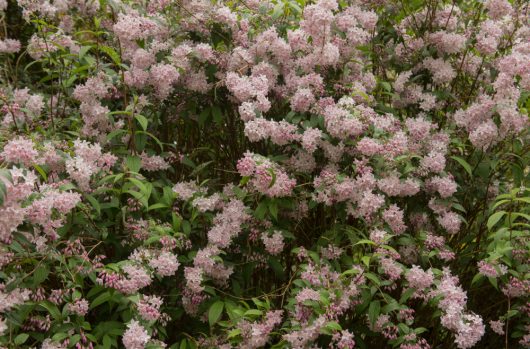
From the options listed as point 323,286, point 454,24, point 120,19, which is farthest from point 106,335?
point 454,24

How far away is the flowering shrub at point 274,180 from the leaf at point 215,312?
0.01 meters

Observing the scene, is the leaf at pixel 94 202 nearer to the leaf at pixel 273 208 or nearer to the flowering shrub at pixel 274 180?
the flowering shrub at pixel 274 180

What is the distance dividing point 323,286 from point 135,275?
3.17 feet

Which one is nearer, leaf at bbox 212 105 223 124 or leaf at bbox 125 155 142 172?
leaf at bbox 125 155 142 172

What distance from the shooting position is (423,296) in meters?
3.36

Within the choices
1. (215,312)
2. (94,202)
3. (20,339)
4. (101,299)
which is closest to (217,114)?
(94,202)

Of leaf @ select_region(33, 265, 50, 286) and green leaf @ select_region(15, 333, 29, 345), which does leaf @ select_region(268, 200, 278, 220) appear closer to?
leaf @ select_region(33, 265, 50, 286)

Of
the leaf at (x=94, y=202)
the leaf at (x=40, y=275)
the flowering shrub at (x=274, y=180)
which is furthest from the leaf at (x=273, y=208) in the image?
the leaf at (x=40, y=275)

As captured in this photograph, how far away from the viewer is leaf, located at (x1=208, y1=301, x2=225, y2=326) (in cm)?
333

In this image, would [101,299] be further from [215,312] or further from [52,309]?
[215,312]

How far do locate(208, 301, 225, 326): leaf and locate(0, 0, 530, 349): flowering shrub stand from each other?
1cm

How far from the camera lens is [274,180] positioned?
3396 millimetres

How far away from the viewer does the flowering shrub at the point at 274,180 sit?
317cm

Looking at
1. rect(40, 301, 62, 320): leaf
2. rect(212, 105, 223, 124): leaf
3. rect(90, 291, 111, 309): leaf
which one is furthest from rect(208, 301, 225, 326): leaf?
rect(212, 105, 223, 124): leaf
